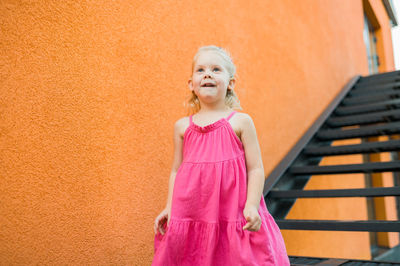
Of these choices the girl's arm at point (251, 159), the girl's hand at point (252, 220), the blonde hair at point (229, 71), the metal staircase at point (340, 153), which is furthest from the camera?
the metal staircase at point (340, 153)

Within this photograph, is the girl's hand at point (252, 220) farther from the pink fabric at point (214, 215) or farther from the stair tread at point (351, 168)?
the stair tread at point (351, 168)

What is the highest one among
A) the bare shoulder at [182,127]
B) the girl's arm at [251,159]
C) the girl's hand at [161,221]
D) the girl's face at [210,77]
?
the girl's face at [210,77]

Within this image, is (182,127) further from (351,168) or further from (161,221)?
(351,168)

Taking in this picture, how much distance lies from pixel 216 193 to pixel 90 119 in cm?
64

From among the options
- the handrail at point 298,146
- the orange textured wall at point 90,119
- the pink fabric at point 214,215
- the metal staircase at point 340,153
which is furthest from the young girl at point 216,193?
the handrail at point 298,146

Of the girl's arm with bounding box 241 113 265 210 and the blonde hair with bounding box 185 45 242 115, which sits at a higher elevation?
the blonde hair with bounding box 185 45 242 115

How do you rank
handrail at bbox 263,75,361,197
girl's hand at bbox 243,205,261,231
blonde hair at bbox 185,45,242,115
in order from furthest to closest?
handrail at bbox 263,75,361,197
blonde hair at bbox 185,45,242,115
girl's hand at bbox 243,205,261,231

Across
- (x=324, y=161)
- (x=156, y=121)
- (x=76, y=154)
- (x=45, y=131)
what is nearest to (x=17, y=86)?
(x=45, y=131)

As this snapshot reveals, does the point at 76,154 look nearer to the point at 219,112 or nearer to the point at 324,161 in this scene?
the point at 219,112

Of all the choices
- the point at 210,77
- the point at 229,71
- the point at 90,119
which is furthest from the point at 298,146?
the point at 90,119

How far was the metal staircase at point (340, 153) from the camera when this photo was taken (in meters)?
2.01

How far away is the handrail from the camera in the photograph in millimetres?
2633

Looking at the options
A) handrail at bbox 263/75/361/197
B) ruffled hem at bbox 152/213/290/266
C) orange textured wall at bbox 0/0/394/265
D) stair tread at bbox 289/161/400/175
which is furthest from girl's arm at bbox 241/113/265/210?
stair tread at bbox 289/161/400/175

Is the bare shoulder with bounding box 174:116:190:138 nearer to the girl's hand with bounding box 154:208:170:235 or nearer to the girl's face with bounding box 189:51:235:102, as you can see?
the girl's face with bounding box 189:51:235:102
